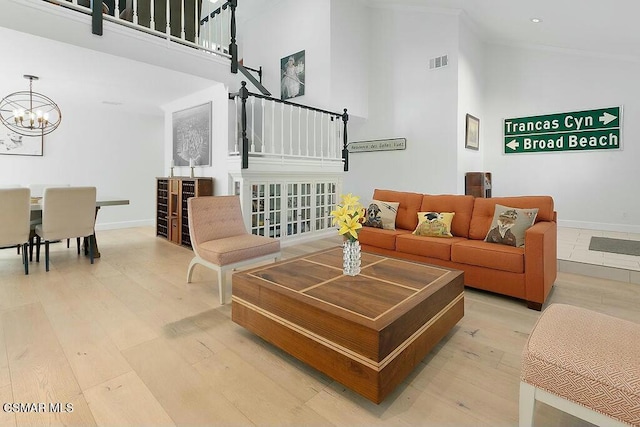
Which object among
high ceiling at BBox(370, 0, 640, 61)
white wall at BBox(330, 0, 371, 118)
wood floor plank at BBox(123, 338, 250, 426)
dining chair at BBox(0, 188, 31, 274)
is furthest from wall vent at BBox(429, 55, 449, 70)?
dining chair at BBox(0, 188, 31, 274)

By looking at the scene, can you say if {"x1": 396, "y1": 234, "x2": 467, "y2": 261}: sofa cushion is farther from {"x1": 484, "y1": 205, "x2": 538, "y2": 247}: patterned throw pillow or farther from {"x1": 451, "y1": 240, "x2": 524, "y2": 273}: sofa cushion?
{"x1": 484, "y1": 205, "x2": 538, "y2": 247}: patterned throw pillow

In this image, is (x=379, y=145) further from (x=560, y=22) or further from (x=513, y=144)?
(x=560, y=22)

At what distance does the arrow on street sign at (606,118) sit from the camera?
550 centimetres

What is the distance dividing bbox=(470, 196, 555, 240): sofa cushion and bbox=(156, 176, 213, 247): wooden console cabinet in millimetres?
3539

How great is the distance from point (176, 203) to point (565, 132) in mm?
6934

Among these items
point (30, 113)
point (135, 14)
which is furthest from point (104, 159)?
point (135, 14)

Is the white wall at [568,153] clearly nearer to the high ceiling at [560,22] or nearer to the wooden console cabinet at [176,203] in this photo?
the high ceiling at [560,22]

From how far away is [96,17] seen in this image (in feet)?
11.0

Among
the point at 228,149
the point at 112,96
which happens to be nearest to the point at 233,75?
the point at 228,149

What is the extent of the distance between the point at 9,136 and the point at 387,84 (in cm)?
667

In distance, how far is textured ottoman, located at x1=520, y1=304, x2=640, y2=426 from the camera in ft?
3.58

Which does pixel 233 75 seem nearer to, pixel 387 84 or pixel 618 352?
pixel 387 84

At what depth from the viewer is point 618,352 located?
3.98 feet

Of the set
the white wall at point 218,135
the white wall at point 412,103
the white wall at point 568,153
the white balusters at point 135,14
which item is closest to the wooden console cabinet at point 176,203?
the white wall at point 218,135
